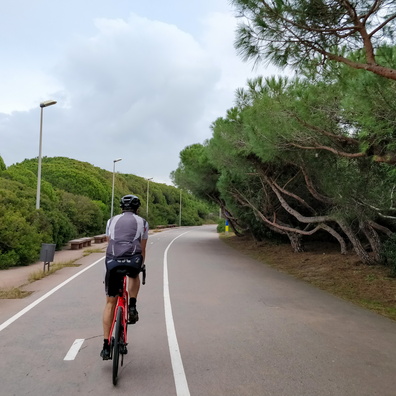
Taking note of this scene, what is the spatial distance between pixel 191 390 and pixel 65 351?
203 cm

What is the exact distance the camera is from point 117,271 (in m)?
4.34

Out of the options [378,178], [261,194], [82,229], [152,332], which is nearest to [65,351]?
[152,332]

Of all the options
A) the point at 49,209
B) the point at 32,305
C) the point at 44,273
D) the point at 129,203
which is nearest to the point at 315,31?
the point at 129,203

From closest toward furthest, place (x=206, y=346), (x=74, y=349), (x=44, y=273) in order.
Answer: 1. (x=74, y=349)
2. (x=206, y=346)
3. (x=44, y=273)

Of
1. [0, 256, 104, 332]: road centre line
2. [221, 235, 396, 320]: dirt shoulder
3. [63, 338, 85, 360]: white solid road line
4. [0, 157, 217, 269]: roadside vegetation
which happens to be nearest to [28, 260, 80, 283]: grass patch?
[0, 256, 104, 332]: road centre line

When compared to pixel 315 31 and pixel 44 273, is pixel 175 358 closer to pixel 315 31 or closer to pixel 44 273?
pixel 315 31

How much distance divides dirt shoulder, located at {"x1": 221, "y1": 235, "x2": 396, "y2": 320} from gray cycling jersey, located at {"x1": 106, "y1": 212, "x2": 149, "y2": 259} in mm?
5725

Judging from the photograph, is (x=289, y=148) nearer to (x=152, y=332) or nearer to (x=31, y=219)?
(x=152, y=332)

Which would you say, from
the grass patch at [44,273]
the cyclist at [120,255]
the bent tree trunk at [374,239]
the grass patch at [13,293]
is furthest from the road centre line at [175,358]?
the bent tree trunk at [374,239]

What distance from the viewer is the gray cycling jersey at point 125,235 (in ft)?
14.4

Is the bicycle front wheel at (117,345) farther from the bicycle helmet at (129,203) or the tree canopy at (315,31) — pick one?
the tree canopy at (315,31)

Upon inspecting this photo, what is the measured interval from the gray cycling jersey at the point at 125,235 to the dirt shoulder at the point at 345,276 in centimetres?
573

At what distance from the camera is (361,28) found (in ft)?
21.2

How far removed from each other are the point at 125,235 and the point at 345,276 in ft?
31.6
